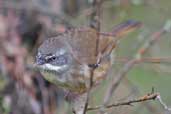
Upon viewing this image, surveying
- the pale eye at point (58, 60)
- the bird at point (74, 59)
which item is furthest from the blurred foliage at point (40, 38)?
the pale eye at point (58, 60)

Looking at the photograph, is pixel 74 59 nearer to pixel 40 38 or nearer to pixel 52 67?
pixel 52 67

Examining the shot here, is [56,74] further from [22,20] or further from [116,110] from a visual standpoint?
[22,20]

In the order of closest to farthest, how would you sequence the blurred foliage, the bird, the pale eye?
the bird → the pale eye → the blurred foliage

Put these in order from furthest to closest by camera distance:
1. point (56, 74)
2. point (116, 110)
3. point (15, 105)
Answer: point (15, 105)
point (56, 74)
point (116, 110)

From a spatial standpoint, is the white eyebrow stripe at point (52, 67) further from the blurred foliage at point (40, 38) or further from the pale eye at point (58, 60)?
the blurred foliage at point (40, 38)

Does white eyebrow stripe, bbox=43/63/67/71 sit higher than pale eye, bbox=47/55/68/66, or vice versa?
pale eye, bbox=47/55/68/66

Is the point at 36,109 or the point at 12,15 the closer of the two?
the point at 36,109

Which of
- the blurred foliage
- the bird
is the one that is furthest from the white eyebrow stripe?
the blurred foliage

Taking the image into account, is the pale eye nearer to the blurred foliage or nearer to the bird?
the bird

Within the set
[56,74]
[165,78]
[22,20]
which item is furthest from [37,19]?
[165,78]
